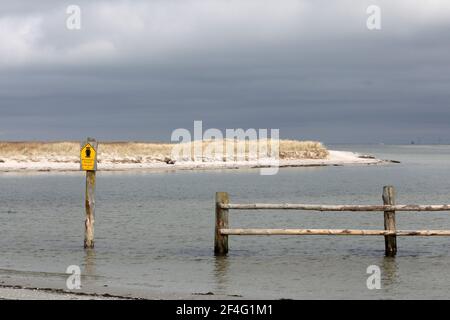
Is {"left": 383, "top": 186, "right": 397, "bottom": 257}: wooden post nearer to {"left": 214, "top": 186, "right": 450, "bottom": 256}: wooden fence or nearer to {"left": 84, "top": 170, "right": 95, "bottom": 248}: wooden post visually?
{"left": 214, "top": 186, "right": 450, "bottom": 256}: wooden fence

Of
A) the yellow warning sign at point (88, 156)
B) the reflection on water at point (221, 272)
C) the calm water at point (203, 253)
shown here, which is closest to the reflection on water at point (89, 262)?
the calm water at point (203, 253)

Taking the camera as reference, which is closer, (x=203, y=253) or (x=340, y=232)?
(x=340, y=232)

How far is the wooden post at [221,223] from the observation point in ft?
58.2

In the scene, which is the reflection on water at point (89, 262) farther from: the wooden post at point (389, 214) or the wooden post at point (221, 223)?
the wooden post at point (389, 214)

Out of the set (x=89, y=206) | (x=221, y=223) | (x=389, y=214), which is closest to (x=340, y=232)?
(x=389, y=214)

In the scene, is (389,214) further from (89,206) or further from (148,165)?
(148,165)

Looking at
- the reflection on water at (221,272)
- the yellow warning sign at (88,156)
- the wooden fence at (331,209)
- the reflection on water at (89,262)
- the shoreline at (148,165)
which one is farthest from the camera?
the shoreline at (148,165)

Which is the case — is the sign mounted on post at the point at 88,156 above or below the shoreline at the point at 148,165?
below

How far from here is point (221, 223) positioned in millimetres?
17828

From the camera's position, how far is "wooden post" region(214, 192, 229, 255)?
58.2 ft

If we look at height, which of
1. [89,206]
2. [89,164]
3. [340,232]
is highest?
[89,164]
